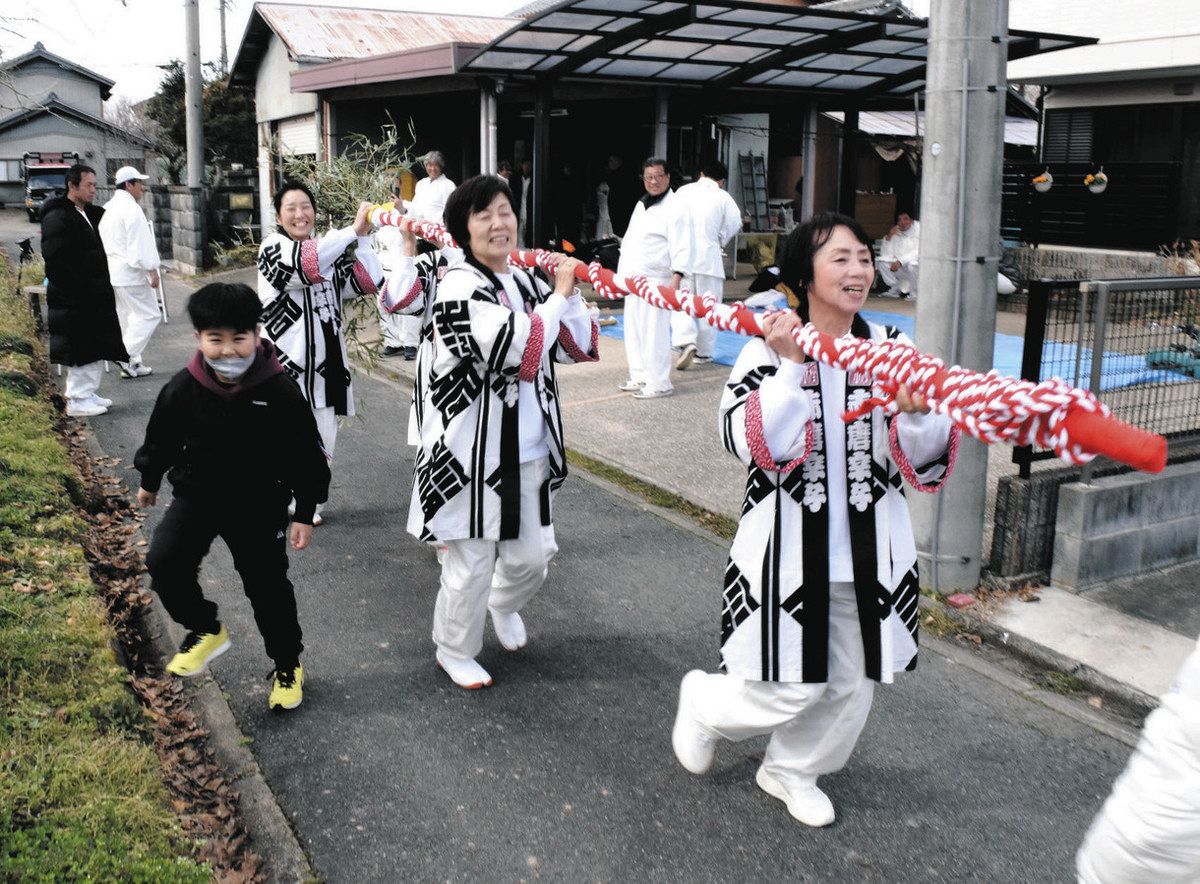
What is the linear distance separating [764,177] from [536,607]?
59.1 ft

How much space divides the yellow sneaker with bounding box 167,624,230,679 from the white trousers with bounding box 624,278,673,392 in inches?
235

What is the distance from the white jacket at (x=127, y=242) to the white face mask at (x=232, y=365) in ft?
26.4

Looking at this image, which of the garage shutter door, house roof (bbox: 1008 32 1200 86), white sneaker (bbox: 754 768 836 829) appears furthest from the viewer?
the garage shutter door

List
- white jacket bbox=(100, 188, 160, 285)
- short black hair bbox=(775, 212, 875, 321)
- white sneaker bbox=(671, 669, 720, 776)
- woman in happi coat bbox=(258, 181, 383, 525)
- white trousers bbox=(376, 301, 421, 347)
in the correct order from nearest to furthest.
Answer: short black hair bbox=(775, 212, 875, 321)
white sneaker bbox=(671, 669, 720, 776)
woman in happi coat bbox=(258, 181, 383, 525)
white jacket bbox=(100, 188, 160, 285)
white trousers bbox=(376, 301, 421, 347)

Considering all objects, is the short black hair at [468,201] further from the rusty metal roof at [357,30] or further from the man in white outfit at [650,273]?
the rusty metal roof at [357,30]

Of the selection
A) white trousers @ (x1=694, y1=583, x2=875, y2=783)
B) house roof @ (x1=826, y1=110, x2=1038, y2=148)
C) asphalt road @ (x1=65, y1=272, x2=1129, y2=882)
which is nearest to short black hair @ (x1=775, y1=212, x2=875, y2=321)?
white trousers @ (x1=694, y1=583, x2=875, y2=783)

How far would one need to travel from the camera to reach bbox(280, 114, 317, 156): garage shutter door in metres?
21.3

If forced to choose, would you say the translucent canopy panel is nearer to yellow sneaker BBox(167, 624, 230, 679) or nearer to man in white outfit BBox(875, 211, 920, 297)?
man in white outfit BBox(875, 211, 920, 297)

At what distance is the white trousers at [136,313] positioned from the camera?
11.5 meters

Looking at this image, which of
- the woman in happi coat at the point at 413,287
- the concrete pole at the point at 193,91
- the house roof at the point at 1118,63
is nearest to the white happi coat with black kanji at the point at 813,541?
the woman in happi coat at the point at 413,287

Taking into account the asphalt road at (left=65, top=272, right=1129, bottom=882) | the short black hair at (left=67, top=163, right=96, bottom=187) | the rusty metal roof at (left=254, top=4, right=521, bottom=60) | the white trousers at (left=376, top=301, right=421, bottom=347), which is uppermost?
the rusty metal roof at (left=254, top=4, right=521, bottom=60)

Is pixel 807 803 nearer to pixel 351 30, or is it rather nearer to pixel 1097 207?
pixel 1097 207

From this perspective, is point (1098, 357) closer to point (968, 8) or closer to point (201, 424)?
point (968, 8)

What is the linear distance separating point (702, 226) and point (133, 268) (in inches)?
226
